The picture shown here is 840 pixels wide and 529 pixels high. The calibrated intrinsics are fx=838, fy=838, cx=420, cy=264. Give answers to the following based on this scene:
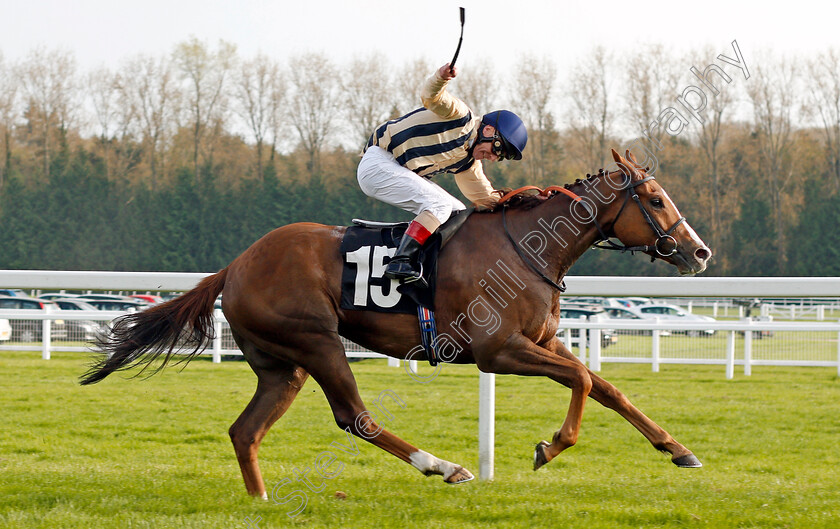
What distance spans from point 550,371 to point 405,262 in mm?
813

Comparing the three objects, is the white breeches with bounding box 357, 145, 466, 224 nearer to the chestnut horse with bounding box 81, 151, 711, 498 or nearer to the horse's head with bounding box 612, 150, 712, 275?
the chestnut horse with bounding box 81, 151, 711, 498

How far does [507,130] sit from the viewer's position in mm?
3992

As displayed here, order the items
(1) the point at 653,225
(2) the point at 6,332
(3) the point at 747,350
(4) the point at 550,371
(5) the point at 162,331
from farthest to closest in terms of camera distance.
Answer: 1. (2) the point at 6,332
2. (3) the point at 747,350
3. (5) the point at 162,331
4. (1) the point at 653,225
5. (4) the point at 550,371

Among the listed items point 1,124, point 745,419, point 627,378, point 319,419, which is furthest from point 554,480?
point 1,124

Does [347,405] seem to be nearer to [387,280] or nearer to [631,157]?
[387,280]

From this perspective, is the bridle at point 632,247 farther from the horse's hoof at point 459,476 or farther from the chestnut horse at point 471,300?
the horse's hoof at point 459,476

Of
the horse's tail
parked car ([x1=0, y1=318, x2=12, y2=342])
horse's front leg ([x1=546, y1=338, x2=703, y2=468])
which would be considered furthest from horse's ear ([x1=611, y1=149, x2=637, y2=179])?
parked car ([x1=0, y1=318, x2=12, y2=342])

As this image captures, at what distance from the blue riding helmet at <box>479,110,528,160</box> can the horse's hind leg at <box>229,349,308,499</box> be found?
5.07ft

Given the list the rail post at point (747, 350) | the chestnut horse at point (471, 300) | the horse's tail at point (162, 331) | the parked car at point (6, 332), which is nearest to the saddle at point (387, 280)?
the chestnut horse at point (471, 300)

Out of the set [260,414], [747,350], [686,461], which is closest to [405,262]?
[260,414]

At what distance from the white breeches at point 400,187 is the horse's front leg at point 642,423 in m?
0.86

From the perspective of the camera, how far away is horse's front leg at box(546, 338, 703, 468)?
12.5ft

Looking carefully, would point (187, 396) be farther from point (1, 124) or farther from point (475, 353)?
point (1, 124)

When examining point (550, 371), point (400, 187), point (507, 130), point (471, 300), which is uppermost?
point (507, 130)
